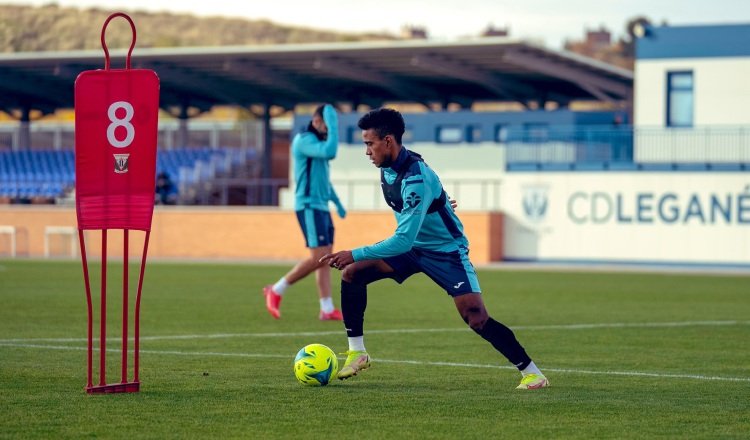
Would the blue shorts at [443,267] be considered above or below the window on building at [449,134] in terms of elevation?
below

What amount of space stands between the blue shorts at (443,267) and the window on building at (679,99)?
33444mm

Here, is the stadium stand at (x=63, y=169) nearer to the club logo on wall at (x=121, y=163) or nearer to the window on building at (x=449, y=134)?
the window on building at (x=449, y=134)

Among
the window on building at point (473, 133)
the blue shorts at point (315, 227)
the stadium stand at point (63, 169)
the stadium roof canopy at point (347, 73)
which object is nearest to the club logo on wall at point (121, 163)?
the blue shorts at point (315, 227)

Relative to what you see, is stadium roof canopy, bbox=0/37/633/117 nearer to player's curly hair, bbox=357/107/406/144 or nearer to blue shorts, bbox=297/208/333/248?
blue shorts, bbox=297/208/333/248

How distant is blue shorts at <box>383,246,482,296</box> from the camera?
970 centimetres

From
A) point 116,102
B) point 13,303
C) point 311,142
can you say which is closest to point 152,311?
point 13,303

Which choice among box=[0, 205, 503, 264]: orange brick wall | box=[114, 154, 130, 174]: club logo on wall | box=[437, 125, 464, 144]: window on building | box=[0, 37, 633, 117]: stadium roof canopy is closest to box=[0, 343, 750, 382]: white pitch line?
→ box=[114, 154, 130, 174]: club logo on wall

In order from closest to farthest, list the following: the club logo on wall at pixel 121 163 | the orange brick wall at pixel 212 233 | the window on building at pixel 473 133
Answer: the club logo on wall at pixel 121 163 < the orange brick wall at pixel 212 233 < the window on building at pixel 473 133

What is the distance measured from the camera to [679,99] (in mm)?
42188

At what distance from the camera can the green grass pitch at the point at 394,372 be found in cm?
793

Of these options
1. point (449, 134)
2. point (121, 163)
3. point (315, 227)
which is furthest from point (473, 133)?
point (121, 163)

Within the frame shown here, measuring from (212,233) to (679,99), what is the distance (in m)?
15.1

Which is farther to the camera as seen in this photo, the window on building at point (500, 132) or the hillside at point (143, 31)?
the hillside at point (143, 31)

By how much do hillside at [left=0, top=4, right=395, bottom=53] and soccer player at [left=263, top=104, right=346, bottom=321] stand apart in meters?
116
